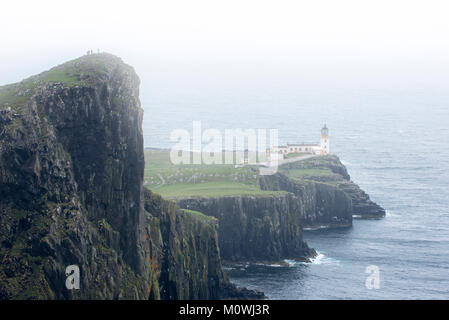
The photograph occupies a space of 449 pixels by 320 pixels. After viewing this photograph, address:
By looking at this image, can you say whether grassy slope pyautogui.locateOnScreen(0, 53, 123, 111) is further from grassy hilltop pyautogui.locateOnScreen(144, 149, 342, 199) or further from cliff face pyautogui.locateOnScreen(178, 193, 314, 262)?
grassy hilltop pyautogui.locateOnScreen(144, 149, 342, 199)

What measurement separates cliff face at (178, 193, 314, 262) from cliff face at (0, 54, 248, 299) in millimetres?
49603

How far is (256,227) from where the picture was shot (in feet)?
537

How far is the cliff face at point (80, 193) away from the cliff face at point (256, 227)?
49.6m

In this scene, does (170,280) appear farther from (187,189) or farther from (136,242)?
(187,189)

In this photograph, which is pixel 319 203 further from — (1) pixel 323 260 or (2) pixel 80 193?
(2) pixel 80 193

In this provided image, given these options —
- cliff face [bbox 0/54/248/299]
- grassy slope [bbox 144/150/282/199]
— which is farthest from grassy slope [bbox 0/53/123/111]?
grassy slope [bbox 144/150/282/199]

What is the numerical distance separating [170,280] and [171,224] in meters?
7.09

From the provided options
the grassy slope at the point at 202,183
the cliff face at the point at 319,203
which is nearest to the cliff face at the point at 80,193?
the grassy slope at the point at 202,183

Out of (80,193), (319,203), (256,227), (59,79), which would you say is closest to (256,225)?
(256,227)

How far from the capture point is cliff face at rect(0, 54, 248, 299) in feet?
267

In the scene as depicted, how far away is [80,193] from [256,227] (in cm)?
7548

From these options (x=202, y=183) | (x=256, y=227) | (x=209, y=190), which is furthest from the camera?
(x=202, y=183)

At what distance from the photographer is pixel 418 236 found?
564 ft
